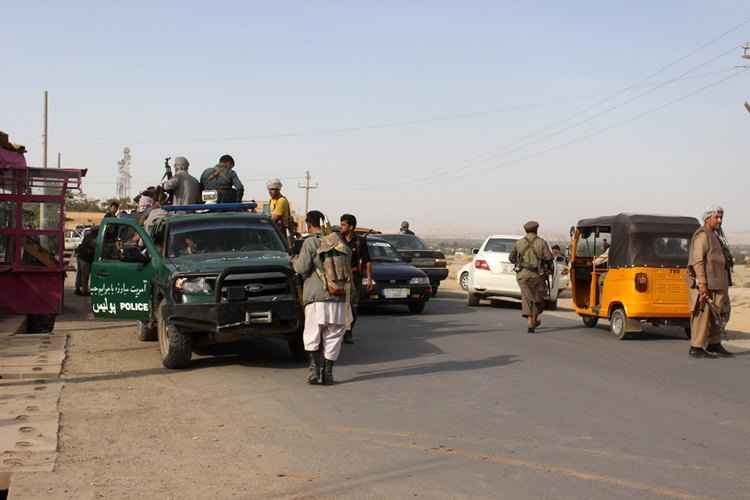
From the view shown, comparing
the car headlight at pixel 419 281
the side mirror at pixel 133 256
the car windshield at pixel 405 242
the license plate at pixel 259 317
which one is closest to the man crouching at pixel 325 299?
the license plate at pixel 259 317

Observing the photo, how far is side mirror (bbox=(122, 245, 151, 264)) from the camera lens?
12.3 m

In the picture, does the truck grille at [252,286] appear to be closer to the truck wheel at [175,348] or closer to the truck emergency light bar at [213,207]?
the truck wheel at [175,348]

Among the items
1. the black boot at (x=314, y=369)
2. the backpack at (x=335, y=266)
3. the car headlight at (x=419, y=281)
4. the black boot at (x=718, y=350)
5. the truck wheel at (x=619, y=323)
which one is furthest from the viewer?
the car headlight at (x=419, y=281)

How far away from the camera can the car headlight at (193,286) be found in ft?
36.7

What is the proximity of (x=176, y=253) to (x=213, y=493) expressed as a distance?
6764 mm

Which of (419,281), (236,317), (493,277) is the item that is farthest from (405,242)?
(236,317)

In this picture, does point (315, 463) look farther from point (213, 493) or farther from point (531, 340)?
point (531, 340)

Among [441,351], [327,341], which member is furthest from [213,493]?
[441,351]

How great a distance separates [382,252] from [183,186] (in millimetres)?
6504

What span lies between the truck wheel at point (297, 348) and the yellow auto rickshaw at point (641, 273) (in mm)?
5771

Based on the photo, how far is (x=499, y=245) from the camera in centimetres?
2288

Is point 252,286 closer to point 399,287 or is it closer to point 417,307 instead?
point 399,287

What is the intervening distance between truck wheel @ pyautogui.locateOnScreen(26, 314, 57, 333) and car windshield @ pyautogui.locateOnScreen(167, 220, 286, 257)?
4563 mm

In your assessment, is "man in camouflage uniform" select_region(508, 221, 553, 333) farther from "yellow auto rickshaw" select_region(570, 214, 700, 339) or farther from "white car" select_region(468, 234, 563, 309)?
"white car" select_region(468, 234, 563, 309)
